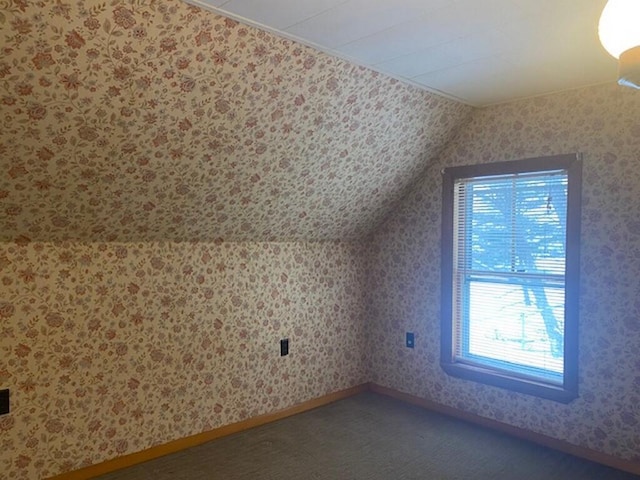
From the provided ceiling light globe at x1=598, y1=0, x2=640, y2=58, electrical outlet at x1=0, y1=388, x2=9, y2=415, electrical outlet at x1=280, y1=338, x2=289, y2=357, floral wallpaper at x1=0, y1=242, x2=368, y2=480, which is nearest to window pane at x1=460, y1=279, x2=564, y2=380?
floral wallpaper at x1=0, y1=242, x2=368, y2=480

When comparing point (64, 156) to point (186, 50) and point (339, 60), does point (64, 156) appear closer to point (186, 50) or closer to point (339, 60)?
point (186, 50)

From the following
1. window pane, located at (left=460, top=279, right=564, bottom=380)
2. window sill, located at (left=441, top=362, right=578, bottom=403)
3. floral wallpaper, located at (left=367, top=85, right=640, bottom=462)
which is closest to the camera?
floral wallpaper, located at (left=367, top=85, right=640, bottom=462)

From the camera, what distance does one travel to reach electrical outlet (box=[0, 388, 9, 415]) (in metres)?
2.44

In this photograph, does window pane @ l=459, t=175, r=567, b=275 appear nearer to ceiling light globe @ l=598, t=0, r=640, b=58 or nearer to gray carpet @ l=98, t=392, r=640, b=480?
gray carpet @ l=98, t=392, r=640, b=480

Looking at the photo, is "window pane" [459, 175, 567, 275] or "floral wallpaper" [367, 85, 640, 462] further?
"window pane" [459, 175, 567, 275]

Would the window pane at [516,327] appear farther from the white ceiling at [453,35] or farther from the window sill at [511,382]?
the white ceiling at [453,35]

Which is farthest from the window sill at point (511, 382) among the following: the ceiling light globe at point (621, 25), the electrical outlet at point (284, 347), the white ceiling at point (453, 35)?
the ceiling light globe at point (621, 25)

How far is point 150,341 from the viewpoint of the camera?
297 centimetres

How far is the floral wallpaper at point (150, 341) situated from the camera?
2.53 metres

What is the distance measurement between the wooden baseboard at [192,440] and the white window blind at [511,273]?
1.12 m

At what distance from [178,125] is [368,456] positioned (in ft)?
7.31

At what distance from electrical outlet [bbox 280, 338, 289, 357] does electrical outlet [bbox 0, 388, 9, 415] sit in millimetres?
1771

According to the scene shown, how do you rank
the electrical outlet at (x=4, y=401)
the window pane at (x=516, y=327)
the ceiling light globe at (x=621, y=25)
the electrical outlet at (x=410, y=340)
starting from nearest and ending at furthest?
the ceiling light globe at (x=621, y=25), the electrical outlet at (x=4, y=401), the window pane at (x=516, y=327), the electrical outlet at (x=410, y=340)

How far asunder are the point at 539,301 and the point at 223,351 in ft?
7.04
